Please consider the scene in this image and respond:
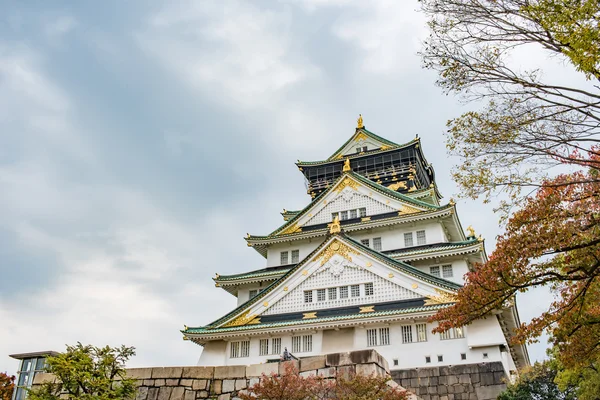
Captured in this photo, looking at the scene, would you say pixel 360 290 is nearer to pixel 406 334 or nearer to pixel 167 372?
pixel 406 334

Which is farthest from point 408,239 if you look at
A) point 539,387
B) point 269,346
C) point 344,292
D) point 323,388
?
point 323,388

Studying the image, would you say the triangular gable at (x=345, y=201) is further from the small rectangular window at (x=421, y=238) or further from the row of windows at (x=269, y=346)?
the row of windows at (x=269, y=346)

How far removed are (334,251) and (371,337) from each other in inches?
200

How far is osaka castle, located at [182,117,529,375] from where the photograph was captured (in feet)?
82.2

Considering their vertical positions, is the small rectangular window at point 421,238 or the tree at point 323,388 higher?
the small rectangular window at point 421,238

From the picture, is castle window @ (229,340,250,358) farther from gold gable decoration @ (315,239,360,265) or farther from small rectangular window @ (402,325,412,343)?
small rectangular window @ (402,325,412,343)

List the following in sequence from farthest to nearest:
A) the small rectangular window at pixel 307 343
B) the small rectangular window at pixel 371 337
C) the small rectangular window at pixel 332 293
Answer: the small rectangular window at pixel 332 293 < the small rectangular window at pixel 307 343 < the small rectangular window at pixel 371 337

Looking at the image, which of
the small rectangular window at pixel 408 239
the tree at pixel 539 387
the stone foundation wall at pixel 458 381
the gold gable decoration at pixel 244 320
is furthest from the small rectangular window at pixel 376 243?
the tree at pixel 539 387

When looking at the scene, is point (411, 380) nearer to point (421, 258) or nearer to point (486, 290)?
point (421, 258)

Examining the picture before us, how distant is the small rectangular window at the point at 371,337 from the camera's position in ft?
85.3

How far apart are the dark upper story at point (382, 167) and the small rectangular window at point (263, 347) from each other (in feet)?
A: 56.2

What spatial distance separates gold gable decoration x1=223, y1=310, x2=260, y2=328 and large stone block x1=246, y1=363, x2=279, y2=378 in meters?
14.2

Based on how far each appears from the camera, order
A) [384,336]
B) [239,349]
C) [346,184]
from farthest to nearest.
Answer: [346,184], [239,349], [384,336]

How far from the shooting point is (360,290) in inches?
1086
